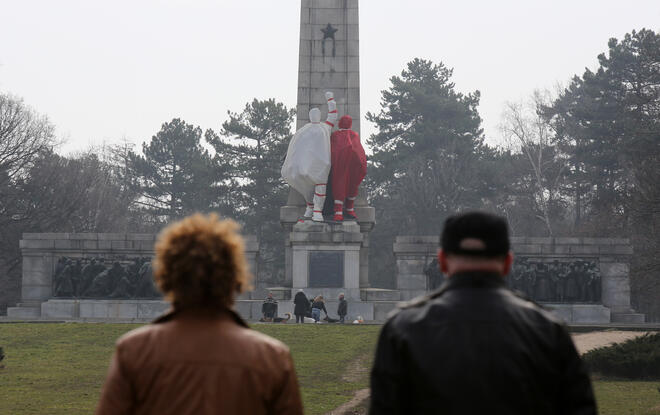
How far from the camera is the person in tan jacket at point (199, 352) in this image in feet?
10.5

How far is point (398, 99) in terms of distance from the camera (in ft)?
199

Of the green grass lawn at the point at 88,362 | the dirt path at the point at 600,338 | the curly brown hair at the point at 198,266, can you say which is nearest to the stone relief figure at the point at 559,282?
the dirt path at the point at 600,338

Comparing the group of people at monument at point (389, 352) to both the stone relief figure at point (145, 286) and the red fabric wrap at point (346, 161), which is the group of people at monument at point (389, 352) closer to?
the red fabric wrap at point (346, 161)

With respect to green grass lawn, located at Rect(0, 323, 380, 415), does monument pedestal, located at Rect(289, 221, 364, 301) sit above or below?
above

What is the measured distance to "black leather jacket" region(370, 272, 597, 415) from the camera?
322cm

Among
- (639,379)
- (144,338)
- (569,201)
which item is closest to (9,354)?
(639,379)

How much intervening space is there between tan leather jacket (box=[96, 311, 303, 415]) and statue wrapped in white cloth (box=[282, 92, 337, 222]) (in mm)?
24182

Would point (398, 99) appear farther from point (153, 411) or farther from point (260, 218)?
point (153, 411)

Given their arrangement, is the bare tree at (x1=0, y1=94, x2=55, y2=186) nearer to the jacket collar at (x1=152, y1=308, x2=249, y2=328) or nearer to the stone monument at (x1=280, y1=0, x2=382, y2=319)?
the stone monument at (x1=280, y1=0, x2=382, y2=319)

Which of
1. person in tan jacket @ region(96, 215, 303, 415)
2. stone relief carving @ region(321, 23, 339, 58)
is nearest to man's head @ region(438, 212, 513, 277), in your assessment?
person in tan jacket @ region(96, 215, 303, 415)

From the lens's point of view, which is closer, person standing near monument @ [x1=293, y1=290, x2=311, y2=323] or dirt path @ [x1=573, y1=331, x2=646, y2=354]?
dirt path @ [x1=573, y1=331, x2=646, y2=354]

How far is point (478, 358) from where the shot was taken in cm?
325

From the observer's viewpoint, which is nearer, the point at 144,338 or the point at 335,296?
the point at 144,338

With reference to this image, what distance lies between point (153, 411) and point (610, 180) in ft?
163
